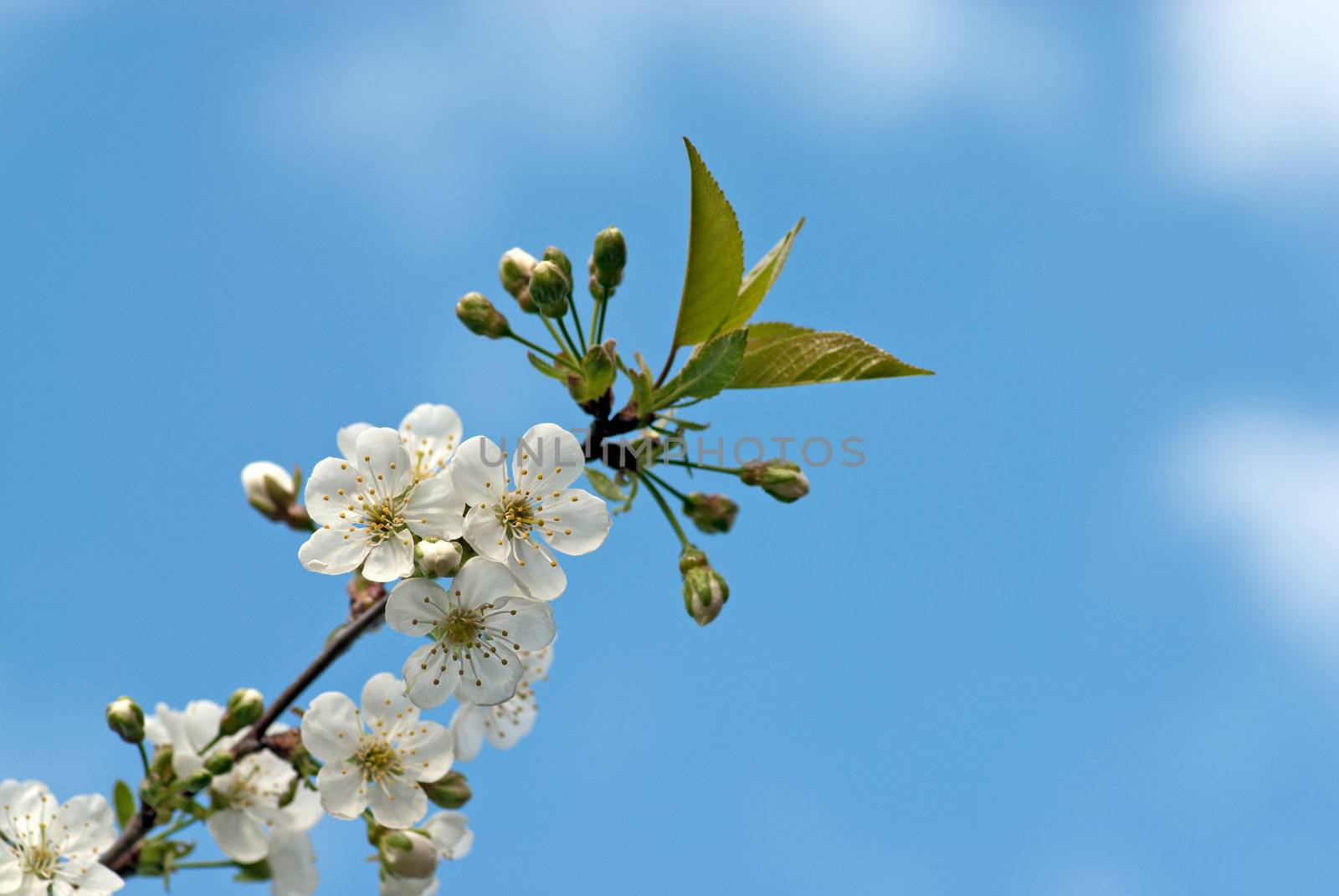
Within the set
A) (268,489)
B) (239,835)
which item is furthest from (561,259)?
(239,835)

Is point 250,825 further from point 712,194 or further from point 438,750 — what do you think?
point 712,194

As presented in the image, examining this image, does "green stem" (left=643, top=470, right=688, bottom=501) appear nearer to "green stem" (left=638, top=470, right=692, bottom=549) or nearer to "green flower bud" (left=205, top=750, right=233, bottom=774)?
"green stem" (left=638, top=470, right=692, bottom=549)

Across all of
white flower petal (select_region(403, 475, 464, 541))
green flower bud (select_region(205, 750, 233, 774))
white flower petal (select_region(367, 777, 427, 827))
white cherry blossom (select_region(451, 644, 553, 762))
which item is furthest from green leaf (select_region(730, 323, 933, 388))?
green flower bud (select_region(205, 750, 233, 774))

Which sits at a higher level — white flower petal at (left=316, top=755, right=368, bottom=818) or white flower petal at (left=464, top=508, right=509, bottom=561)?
white flower petal at (left=464, top=508, right=509, bottom=561)

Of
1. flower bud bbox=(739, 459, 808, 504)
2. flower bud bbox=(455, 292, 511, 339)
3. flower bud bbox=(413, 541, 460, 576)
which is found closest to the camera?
flower bud bbox=(413, 541, 460, 576)

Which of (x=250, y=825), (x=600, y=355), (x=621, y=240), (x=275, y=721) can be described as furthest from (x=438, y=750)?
(x=621, y=240)

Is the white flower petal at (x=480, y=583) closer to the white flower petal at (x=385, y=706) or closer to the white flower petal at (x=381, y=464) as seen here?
the white flower petal at (x=381, y=464)

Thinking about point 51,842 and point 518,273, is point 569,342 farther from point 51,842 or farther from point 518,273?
point 51,842
